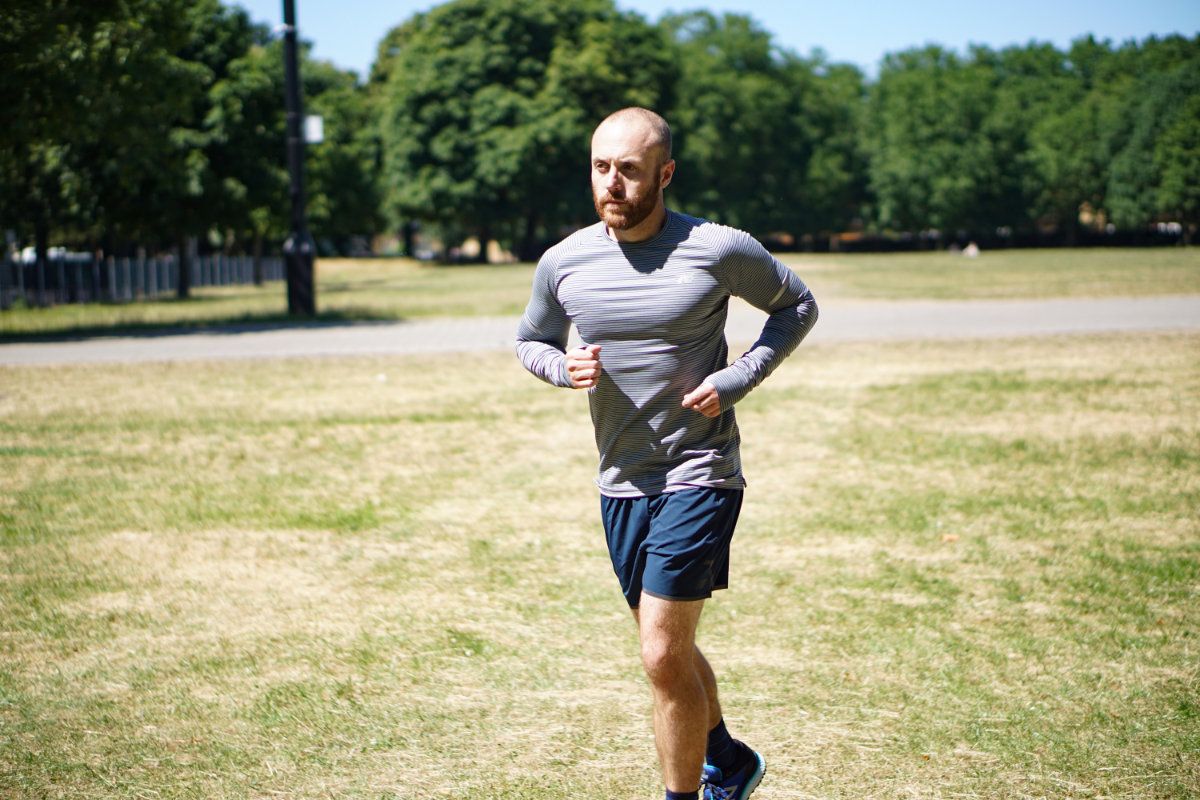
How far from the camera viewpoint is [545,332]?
12.0 ft

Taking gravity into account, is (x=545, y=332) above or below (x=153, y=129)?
below

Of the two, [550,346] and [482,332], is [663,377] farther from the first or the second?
[482,332]

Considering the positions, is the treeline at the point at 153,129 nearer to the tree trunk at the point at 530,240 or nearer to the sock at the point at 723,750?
the tree trunk at the point at 530,240

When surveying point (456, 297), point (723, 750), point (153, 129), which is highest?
point (153, 129)

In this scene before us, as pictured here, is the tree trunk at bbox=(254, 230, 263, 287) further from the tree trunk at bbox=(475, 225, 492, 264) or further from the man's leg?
the man's leg

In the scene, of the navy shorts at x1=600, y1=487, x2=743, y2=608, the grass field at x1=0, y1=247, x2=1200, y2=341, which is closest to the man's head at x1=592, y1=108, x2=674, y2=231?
the navy shorts at x1=600, y1=487, x2=743, y2=608

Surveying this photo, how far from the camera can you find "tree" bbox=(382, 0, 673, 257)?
61312 millimetres

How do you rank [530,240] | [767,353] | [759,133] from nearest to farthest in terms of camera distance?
[767,353]
[530,240]
[759,133]

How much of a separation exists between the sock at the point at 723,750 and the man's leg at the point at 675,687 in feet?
0.69

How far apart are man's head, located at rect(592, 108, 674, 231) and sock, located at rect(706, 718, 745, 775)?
5.38 ft

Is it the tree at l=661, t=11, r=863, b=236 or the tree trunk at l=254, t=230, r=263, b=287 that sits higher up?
the tree at l=661, t=11, r=863, b=236

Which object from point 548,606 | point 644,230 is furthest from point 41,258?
point 644,230

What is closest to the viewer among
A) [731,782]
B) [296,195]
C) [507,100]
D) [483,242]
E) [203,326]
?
[731,782]

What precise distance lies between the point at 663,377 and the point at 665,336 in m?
0.12
